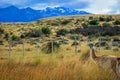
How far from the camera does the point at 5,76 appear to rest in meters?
9.33

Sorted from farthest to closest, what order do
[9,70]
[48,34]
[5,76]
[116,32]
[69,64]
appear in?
1. [48,34]
2. [116,32]
3. [69,64]
4. [9,70]
5. [5,76]

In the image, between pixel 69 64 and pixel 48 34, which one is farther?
pixel 48 34

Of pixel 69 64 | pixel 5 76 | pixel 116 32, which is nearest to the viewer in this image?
pixel 5 76

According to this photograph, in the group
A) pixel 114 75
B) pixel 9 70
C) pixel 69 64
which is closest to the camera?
pixel 9 70

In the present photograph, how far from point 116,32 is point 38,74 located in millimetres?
51169

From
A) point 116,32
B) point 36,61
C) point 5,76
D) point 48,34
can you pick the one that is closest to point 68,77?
point 5,76

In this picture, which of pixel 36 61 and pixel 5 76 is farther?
pixel 36 61

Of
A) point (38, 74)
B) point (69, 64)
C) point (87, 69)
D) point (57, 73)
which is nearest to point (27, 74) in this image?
point (38, 74)

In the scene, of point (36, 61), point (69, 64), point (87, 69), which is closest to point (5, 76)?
point (87, 69)

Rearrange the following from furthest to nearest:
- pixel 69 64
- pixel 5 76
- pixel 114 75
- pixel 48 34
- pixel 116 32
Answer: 1. pixel 48 34
2. pixel 116 32
3. pixel 69 64
4. pixel 114 75
5. pixel 5 76

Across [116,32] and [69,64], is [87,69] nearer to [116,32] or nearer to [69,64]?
[69,64]

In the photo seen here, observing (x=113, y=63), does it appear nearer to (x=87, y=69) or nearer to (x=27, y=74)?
(x=87, y=69)

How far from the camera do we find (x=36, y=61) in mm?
16641

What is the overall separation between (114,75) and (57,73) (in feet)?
5.72
